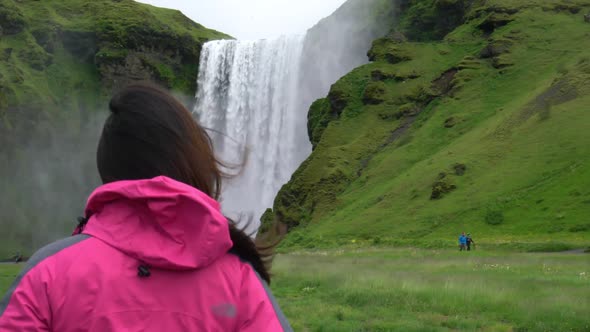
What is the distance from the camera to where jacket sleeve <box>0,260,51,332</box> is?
2.56m

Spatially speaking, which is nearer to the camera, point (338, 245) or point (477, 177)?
point (338, 245)

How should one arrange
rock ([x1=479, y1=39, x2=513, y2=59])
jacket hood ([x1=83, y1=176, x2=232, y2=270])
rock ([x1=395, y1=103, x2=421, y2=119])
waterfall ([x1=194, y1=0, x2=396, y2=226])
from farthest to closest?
waterfall ([x1=194, y1=0, x2=396, y2=226]) → rock ([x1=395, y1=103, x2=421, y2=119]) → rock ([x1=479, y1=39, x2=513, y2=59]) → jacket hood ([x1=83, y1=176, x2=232, y2=270])

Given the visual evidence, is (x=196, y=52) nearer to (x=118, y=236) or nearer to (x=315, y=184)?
(x=315, y=184)

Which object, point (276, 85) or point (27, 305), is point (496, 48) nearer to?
point (276, 85)

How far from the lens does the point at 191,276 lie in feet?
9.05

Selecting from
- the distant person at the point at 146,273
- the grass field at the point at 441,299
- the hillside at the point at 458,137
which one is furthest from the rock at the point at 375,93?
the distant person at the point at 146,273

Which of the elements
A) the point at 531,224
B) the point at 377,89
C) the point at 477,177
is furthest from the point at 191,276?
the point at 377,89

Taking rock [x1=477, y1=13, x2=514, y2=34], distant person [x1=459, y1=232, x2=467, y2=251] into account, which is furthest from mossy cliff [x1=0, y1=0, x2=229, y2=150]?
distant person [x1=459, y1=232, x2=467, y2=251]

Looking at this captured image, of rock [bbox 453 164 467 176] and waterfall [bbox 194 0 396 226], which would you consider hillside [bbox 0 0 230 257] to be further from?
rock [bbox 453 164 467 176]

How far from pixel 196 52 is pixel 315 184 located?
5447 centimetres

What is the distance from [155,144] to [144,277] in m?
0.66

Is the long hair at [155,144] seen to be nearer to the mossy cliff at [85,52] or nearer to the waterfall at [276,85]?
the waterfall at [276,85]

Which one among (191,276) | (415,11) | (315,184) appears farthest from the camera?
(415,11)

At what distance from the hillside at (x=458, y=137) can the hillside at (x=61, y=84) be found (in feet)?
98.8
